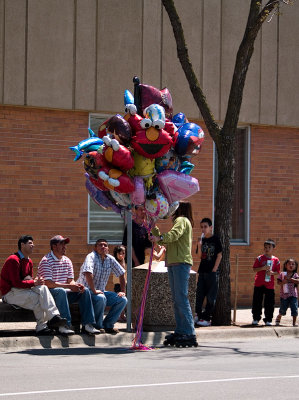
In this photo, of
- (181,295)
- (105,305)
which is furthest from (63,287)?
(181,295)

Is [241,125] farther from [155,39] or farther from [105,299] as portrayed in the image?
[105,299]

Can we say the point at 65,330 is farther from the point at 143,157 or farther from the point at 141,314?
the point at 143,157

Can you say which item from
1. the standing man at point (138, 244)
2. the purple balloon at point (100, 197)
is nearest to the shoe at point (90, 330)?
the purple balloon at point (100, 197)

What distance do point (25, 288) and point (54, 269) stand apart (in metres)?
0.63

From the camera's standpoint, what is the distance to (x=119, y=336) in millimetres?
13016

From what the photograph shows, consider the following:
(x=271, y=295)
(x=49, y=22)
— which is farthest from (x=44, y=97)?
(x=271, y=295)

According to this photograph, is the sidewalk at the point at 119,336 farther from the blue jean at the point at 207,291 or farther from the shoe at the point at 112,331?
the blue jean at the point at 207,291

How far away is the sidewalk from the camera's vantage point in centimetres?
1221

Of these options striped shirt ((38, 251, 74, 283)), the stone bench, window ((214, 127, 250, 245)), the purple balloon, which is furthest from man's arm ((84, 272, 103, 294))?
window ((214, 127, 250, 245))

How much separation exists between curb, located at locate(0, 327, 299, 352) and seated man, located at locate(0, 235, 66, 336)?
1.03 feet

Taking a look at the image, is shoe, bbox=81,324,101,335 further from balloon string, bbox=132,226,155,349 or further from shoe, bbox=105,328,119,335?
balloon string, bbox=132,226,155,349

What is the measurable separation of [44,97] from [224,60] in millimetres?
3896

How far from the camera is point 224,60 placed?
18578 mm

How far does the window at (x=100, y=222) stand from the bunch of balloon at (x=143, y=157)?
505 cm
